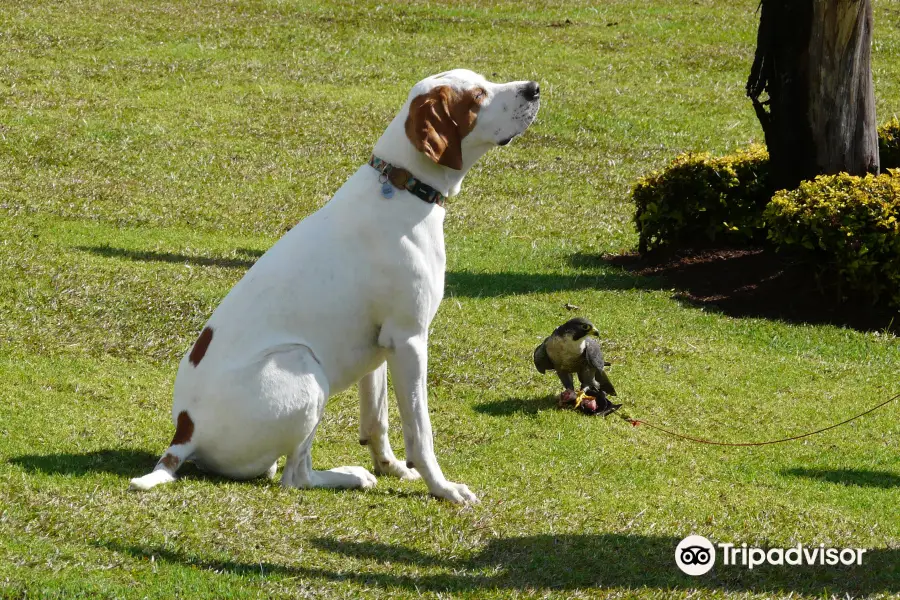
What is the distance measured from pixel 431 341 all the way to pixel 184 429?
3828 mm

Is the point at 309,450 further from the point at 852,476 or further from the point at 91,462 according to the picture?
the point at 852,476

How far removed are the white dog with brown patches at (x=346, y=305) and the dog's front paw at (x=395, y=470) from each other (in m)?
0.64

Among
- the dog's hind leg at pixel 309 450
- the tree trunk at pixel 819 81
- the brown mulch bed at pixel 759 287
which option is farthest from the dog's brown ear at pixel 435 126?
the tree trunk at pixel 819 81

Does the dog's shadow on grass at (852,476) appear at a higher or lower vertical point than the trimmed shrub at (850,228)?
lower

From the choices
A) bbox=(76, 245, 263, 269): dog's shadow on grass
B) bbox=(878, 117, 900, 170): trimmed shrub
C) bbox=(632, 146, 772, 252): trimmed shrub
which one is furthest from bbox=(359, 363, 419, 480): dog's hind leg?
bbox=(878, 117, 900, 170): trimmed shrub

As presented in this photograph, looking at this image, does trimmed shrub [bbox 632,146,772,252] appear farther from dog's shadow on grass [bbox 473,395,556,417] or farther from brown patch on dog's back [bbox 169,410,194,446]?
brown patch on dog's back [bbox 169,410,194,446]

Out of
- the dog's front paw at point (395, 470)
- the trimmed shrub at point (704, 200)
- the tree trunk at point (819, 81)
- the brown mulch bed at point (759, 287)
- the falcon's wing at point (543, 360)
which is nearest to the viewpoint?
the dog's front paw at point (395, 470)

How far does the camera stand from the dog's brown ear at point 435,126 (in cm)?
539

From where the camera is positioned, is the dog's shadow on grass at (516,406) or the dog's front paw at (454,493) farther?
A: the dog's shadow on grass at (516,406)

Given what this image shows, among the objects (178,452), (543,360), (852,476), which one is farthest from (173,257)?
(852,476)

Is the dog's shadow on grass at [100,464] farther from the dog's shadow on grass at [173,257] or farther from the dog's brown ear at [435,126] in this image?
the dog's shadow on grass at [173,257]

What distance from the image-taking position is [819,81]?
35.7ft

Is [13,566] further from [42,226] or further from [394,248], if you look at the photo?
[42,226]

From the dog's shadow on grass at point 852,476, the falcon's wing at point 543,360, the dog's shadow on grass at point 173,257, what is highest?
the falcon's wing at point 543,360
